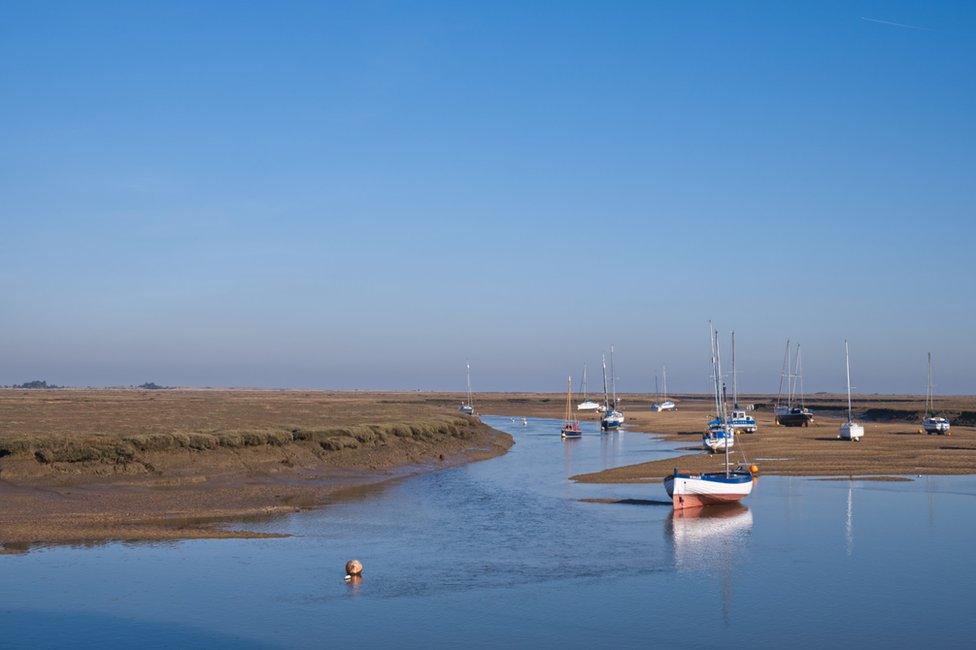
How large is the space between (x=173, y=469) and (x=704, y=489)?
22285 mm

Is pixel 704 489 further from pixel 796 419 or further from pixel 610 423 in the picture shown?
pixel 610 423

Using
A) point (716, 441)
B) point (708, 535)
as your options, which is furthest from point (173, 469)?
point (716, 441)

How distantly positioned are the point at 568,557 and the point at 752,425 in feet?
176

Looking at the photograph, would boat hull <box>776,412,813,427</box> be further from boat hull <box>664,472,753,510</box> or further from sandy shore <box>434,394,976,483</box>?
boat hull <box>664,472,753,510</box>

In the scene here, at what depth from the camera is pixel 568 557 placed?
2866 cm

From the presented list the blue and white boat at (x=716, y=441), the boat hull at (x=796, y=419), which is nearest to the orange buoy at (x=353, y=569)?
the blue and white boat at (x=716, y=441)

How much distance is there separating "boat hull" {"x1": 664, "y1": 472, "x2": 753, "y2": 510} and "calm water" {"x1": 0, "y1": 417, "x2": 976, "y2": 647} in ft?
2.71

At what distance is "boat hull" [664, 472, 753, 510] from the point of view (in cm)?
3803

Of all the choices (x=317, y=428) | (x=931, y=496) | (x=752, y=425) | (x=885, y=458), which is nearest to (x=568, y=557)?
(x=931, y=496)

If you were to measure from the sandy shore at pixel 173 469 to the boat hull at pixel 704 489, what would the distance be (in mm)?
13859

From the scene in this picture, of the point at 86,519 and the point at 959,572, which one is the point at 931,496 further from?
the point at 86,519

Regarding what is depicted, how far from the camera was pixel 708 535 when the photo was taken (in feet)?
109

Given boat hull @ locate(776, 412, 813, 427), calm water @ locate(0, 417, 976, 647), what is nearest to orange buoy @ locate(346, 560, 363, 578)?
calm water @ locate(0, 417, 976, 647)

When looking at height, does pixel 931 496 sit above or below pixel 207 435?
below
